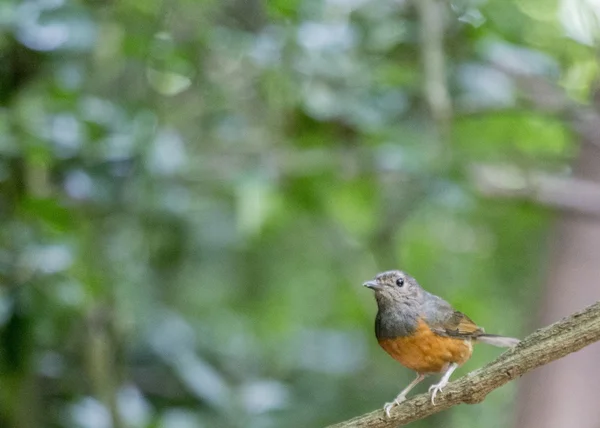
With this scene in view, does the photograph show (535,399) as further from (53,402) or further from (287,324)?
(53,402)

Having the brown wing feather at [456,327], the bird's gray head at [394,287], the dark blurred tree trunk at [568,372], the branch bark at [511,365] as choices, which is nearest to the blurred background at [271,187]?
the dark blurred tree trunk at [568,372]

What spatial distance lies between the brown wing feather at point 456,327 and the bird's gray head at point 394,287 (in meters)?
0.12

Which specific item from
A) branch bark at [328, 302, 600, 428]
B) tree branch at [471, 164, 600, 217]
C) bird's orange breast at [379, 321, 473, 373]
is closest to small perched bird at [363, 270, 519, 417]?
bird's orange breast at [379, 321, 473, 373]

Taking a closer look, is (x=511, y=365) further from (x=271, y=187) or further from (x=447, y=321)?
(x=271, y=187)

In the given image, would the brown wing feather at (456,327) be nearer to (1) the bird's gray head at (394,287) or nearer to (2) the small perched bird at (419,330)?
(2) the small perched bird at (419,330)

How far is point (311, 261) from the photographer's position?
4871mm

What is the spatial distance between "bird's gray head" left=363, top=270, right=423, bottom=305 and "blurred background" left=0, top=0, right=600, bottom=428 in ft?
2.48

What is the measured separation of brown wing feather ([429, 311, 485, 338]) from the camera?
2.08 m

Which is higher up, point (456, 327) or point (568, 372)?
point (568, 372)

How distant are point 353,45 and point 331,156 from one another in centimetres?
47

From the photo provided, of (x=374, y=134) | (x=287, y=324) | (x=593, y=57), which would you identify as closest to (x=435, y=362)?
(x=374, y=134)

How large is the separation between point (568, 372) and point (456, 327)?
5.67ft

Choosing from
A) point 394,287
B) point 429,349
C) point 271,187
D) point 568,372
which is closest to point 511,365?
point 429,349

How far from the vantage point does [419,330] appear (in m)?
2.14
